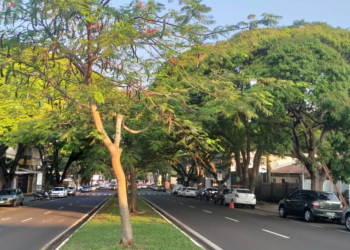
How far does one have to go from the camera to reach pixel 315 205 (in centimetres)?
2014

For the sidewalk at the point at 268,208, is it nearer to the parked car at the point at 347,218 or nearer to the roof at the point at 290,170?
the roof at the point at 290,170

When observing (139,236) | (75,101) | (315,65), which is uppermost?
(315,65)

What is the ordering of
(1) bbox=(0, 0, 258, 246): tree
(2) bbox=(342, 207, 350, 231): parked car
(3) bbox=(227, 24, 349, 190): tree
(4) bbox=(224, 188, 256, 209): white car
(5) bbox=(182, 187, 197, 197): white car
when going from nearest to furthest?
(1) bbox=(0, 0, 258, 246): tree, (2) bbox=(342, 207, 350, 231): parked car, (3) bbox=(227, 24, 349, 190): tree, (4) bbox=(224, 188, 256, 209): white car, (5) bbox=(182, 187, 197, 197): white car

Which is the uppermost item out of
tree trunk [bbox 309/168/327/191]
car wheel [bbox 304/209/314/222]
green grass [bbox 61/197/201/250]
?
tree trunk [bbox 309/168/327/191]

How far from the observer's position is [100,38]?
9.49 m

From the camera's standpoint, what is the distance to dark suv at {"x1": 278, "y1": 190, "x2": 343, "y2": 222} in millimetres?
19875

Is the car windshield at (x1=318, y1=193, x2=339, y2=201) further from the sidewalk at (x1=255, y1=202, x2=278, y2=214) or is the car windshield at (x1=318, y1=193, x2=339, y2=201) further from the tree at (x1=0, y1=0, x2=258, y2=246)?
the tree at (x1=0, y1=0, x2=258, y2=246)

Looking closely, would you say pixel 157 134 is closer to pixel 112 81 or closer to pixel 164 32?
pixel 112 81

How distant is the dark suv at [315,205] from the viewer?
65.2 ft

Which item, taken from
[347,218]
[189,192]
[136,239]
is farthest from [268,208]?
[189,192]

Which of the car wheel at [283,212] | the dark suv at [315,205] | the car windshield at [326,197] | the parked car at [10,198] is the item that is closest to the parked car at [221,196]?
the car wheel at [283,212]

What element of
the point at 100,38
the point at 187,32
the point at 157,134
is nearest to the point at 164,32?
the point at 187,32

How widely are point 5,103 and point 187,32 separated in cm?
1848

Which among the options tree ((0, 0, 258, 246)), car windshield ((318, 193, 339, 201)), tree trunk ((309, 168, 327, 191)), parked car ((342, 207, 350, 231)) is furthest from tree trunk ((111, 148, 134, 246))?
tree trunk ((309, 168, 327, 191))
